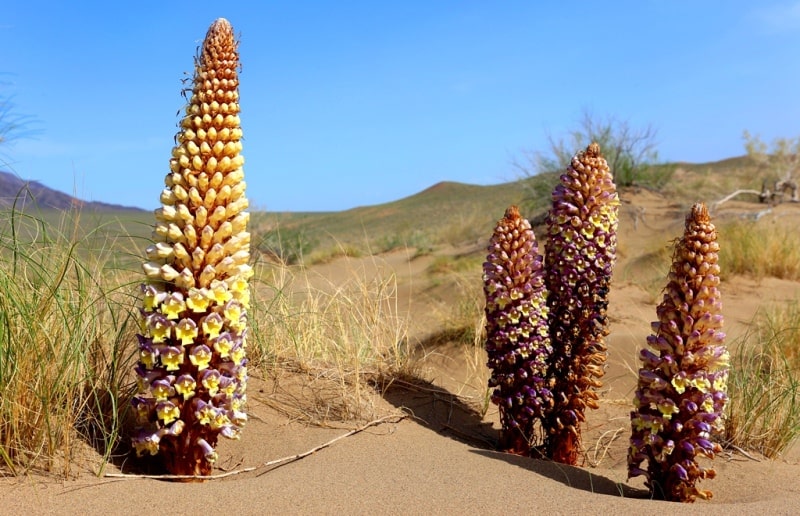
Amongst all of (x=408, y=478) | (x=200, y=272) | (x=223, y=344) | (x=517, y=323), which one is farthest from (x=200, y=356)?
(x=517, y=323)

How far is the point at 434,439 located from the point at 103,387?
68.8 inches

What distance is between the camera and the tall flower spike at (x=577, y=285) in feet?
13.4

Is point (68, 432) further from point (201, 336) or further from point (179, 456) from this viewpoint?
point (201, 336)

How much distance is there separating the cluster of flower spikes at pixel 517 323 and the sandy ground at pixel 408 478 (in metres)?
0.34

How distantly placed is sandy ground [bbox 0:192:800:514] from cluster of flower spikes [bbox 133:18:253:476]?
1.07ft

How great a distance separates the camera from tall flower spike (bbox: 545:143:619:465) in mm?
4070

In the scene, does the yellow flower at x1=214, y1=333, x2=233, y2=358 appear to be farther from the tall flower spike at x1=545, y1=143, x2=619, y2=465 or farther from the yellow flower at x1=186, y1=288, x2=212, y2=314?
the tall flower spike at x1=545, y1=143, x2=619, y2=465

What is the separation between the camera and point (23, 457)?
3.08m

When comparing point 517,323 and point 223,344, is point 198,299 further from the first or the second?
point 517,323

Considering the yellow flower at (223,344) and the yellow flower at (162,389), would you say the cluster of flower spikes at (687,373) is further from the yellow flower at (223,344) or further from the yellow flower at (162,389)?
the yellow flower at (162,389)

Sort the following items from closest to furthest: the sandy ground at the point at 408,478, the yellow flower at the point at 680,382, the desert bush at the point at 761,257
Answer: the sandy ground at the point at 408,478
the yellow flower at the point at 680,382
the desert bush at the point at 761,257

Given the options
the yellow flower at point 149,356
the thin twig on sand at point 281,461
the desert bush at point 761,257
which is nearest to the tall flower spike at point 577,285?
the thin twig on sand at point 281,461

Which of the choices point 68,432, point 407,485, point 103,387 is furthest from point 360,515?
point 103,387

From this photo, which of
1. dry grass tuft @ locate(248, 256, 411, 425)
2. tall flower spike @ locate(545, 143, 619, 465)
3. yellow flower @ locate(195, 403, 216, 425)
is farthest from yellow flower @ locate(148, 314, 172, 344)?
tall flower spike @ locate(545, 143, 619, 465)
